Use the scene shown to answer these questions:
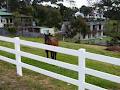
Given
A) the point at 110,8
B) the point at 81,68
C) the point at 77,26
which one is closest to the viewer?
the point at 81,68

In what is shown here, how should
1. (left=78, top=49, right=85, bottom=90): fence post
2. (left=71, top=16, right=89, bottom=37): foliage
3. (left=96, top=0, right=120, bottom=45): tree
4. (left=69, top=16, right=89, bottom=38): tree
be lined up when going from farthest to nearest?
(left=96, top=0, right=120, bottom=45): tree
(left=71, top=16, right=89, bottom=37): foliage
(left=69, top=16, right=89, bottom=38): tree
(left=78, top=49, right=85, bottom=90): fence post

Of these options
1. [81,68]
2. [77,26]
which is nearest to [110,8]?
[77,26]

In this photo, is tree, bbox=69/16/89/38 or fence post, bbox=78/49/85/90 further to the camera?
tree, bbox=69/16/89/38

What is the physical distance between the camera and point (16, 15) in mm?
59125

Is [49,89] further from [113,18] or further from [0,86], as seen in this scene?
[113,18]

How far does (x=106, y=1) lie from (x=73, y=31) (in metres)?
22.9

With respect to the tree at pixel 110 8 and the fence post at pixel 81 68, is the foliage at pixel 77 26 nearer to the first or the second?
the tree at pixel 110 8

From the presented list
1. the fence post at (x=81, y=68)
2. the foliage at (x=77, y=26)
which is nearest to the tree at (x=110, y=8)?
the foliage at (x=77, y=26)

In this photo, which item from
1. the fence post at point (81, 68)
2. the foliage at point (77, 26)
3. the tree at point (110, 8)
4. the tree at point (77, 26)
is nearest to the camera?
the fence post at point (81, 68)

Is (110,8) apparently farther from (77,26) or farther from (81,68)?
(81,68)

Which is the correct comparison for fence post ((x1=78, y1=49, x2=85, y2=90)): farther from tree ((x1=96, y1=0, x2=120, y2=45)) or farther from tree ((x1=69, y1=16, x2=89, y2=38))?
tree ((x1=96, y1=0, x2=120, y2=45))

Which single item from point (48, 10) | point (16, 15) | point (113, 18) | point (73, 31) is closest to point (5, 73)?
point (16, 15)

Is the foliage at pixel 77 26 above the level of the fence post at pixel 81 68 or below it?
below

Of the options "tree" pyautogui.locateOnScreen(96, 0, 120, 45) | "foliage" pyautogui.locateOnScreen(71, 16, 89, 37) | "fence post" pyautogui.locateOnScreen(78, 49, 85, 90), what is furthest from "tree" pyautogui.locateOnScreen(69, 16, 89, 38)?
"fence post" pyautogui.locateOnScreen(78, 49, 85, 90)
